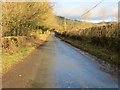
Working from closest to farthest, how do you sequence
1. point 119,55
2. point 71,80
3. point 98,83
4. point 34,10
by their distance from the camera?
1. point 98,83
2. point 71,80
3. point 119,55
4. point 34,10

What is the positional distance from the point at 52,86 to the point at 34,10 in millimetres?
18226

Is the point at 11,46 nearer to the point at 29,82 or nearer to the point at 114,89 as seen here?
Answer: the point at 29,82

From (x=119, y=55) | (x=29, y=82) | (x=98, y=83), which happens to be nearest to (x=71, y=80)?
(x=98, y=83)

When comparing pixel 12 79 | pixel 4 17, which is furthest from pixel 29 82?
pixel 4 17

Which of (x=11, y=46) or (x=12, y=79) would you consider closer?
(x=12, y=79)

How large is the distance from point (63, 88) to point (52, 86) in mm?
489

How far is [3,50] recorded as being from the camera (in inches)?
545

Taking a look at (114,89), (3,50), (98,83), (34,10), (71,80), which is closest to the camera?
(114,89)

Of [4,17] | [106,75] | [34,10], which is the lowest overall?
[106,75]

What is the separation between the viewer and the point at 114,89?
20.4ft

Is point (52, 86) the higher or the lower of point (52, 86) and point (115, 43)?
the lower

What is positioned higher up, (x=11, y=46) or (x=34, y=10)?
(x=34, y=10)

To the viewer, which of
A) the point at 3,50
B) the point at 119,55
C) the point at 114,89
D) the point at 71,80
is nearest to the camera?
the point at 114,89

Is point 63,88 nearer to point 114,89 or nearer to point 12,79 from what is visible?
point 114,89
